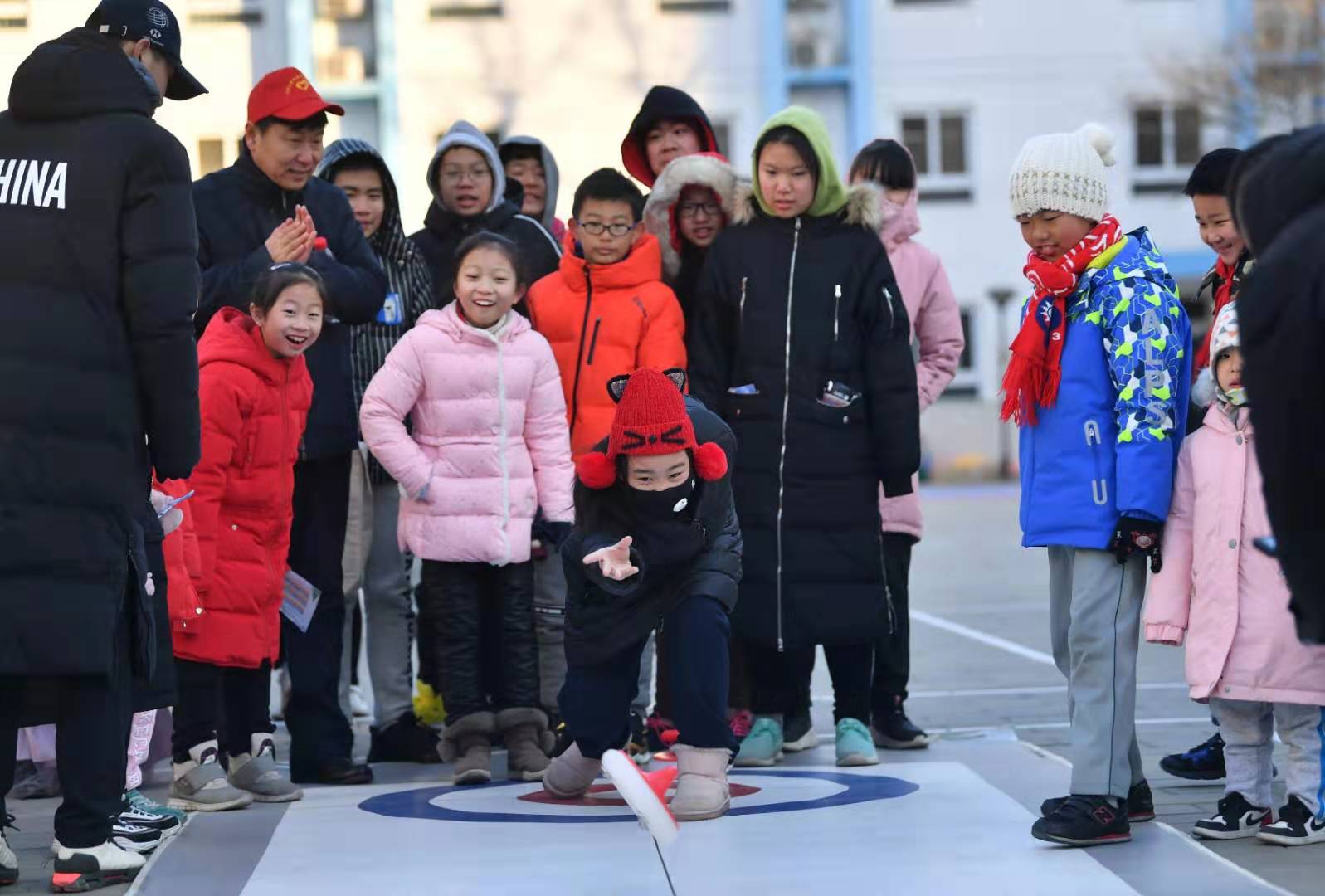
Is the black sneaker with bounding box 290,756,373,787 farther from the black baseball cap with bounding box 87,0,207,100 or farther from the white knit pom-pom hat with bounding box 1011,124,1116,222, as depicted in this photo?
the white knit pom-pom hat with bounding box 1011,124,1116,222

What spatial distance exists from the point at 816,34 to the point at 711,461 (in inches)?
1136

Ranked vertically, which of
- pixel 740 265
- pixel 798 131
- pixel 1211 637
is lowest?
pixel 1211 637

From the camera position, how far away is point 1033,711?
845 centimetres

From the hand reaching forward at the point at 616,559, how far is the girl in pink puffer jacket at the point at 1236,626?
1.46m

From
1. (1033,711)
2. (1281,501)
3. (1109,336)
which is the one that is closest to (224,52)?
(1033,711)

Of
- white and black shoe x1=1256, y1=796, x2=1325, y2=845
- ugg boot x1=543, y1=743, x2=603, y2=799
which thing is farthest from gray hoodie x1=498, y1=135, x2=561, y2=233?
white and black shoe x1=1256, y1=796, x2=1325, y2=845

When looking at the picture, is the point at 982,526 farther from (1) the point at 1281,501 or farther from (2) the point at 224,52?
(1) the point at 1281,501

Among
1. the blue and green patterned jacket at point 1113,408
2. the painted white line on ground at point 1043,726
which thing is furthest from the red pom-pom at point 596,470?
the painted white line on ground at point 1043,726

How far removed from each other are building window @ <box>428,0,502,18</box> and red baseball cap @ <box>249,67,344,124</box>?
26102mm

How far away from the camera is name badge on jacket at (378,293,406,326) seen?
759 centimetres

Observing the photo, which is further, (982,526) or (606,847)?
(982,526)

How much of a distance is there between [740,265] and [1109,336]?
5.82ft

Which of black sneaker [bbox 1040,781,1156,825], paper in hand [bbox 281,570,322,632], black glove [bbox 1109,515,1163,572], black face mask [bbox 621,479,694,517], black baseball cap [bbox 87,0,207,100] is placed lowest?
black sneaker [bbox 1040,781,1156,825]

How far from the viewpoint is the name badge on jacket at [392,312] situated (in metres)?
7.59
